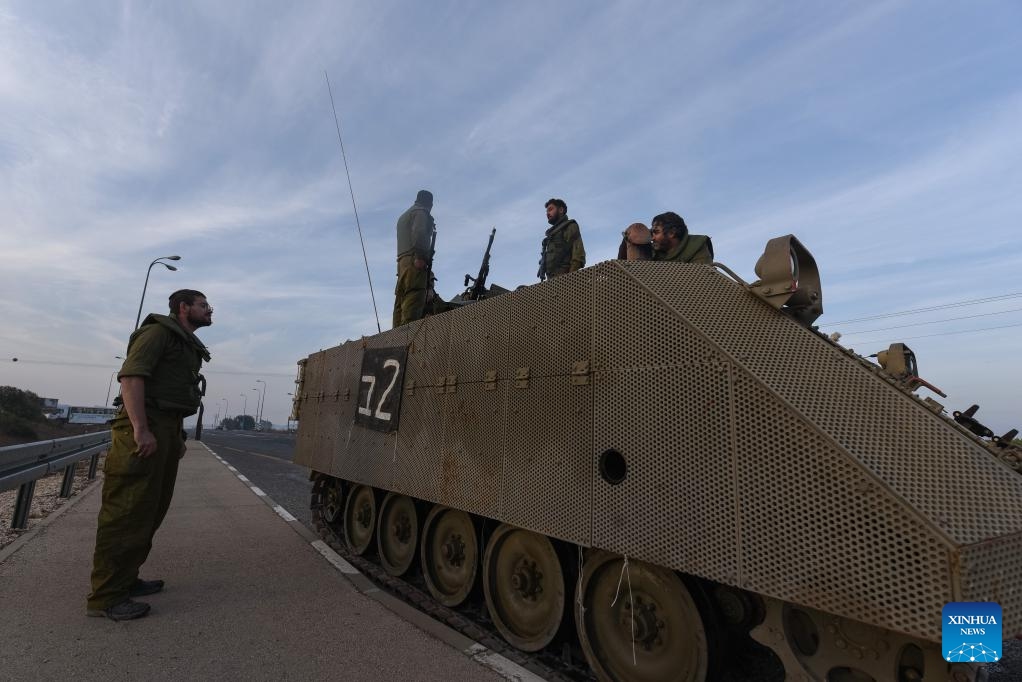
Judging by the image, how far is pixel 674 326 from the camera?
238 cm

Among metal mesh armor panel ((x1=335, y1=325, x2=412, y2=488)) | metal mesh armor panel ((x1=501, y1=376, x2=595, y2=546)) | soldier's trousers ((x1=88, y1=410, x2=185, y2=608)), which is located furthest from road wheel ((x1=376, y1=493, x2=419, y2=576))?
soldier's trousers ((x1=88, y1=410, x2=185, y2=608))

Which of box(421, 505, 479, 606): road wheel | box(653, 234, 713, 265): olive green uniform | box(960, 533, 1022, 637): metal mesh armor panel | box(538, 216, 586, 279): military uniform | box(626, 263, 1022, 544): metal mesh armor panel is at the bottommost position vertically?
box(421, 505, 479, 606): road wheel

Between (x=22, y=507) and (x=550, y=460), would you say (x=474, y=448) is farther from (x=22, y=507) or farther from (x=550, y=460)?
(x=22, y=507)

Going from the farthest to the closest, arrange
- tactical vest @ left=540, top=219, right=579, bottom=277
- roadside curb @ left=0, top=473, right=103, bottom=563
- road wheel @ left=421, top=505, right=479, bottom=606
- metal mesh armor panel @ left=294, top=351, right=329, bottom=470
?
metal mesh armor panel @ left=294, top=351, right=329, bottom=470, tactical vest @ left=540, top=219, right=579, bottom=277, roadside curb @ left=0, top=473, right=103, bottom=563, road wheel @ left=421, top=505, right=479, bottom=606

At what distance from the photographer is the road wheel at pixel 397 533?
4.57 metres

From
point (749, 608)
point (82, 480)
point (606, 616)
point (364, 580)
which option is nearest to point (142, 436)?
point (364, 580)

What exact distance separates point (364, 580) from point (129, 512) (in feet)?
5.61

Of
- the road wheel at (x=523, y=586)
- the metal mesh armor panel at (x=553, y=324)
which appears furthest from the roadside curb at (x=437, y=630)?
the metal mesh armor panel at (x=553, y=324)

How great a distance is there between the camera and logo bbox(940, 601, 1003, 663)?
4.89 feet

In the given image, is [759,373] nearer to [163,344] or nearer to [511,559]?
[511,559]

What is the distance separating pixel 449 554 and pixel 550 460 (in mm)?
1715

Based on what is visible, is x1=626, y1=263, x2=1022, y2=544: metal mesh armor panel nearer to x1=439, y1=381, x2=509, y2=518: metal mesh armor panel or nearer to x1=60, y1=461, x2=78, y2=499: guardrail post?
x1=439, y1=381, x2=509, y2=518: metal mesh armor panel

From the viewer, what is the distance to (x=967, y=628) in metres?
1.51

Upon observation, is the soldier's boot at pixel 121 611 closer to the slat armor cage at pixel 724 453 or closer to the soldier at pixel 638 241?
the slat armor cage at pixel 724 453
